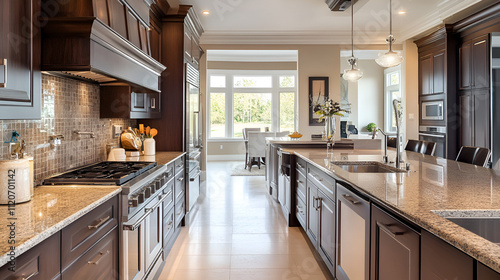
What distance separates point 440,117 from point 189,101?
14.1 feet

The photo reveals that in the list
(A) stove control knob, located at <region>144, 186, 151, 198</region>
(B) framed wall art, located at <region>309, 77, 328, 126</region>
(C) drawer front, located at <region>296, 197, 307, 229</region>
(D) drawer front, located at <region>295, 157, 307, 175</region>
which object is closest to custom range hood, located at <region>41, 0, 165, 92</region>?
(A) stove control knob, located at <region>144, 186, 151, 198</region>

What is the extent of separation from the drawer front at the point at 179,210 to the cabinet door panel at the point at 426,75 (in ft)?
16.1

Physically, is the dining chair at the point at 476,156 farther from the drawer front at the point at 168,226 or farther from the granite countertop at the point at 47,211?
the granite countertop at the point at 47,211

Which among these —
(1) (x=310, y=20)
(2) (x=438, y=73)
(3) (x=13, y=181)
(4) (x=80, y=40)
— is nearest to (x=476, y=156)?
(4) (x=80, y=40)

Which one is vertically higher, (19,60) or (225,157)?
(19,60)

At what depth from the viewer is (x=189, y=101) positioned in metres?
4.06

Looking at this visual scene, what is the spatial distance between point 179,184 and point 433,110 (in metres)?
4.78

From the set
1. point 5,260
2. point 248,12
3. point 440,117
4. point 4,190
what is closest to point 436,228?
point 5,260

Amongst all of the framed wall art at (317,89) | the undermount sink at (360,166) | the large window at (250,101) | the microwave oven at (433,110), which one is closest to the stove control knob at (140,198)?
the undermount sink at (360,166)

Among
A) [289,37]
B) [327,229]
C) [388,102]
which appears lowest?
[327,229]

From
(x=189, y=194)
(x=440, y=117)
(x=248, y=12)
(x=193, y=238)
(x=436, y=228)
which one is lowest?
(x=193, y=238)

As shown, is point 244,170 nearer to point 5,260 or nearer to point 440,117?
point 440,117

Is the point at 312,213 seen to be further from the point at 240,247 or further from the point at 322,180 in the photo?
the point at 240,247

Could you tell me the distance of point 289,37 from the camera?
6664 millimetres
